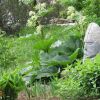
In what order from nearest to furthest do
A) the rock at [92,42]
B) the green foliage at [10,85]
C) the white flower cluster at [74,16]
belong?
the green foliage at [10,85]
the rock at [92,42]
the white flower cluster at [74,16]

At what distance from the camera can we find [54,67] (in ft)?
26.7

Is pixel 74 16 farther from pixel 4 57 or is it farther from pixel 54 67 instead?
pixel 4 57

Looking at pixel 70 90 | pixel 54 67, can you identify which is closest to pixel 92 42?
pixel 54 67

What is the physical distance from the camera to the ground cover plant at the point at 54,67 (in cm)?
642

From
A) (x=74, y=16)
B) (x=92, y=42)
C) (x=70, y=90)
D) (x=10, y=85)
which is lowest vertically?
(x=70, y=90)

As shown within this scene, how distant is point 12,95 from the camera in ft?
21.1

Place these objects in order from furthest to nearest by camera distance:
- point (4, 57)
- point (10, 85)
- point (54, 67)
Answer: point (4, 57) < point (54, 67) < point (10, 85)

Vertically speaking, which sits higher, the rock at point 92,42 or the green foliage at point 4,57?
the rock at point 92,42

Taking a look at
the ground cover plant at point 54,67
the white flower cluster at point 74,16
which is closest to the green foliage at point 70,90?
the ground cover plant at point 54,67

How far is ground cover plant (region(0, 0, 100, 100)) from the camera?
6.42m

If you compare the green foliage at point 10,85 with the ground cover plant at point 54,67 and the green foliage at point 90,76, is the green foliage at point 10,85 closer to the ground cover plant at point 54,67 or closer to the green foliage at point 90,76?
the ground cover plant at point 54,67

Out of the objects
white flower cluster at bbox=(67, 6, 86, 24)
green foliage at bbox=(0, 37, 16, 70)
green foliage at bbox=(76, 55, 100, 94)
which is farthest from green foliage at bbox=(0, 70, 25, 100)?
white flower cluster at bbox=(67, 6, 86, 24)

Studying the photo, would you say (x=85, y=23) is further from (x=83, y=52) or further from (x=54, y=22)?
(x=54, y=22)

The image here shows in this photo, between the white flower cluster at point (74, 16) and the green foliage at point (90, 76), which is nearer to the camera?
the green foliage at point (90, 76)
